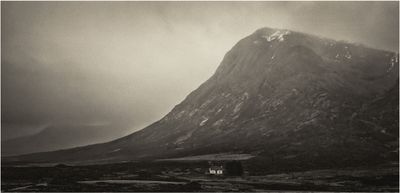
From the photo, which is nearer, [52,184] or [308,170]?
[52,184]

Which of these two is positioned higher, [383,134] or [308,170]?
[383,134]

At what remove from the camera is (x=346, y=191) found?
281 feet

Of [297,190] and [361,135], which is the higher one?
[361,135]

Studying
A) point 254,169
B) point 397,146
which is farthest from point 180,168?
point 397,146

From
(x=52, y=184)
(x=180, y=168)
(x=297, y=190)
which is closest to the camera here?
(x=297, y=190)

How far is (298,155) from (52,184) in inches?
3786

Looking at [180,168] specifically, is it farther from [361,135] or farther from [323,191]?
[361,135]

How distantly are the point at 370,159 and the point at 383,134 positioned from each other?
4208cm

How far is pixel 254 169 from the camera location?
Answer: 13888cm

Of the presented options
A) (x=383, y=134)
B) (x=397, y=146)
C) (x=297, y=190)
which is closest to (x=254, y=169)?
(x=297, y=190)

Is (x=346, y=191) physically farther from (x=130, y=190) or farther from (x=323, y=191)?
(x=130, y=190)

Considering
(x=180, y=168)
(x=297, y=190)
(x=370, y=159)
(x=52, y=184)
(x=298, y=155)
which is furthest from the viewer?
(x=298, y=155)

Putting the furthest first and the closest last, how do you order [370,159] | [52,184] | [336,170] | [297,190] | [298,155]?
[298,155]
[370,159]
[336,170]
[52,184]
[297,190]

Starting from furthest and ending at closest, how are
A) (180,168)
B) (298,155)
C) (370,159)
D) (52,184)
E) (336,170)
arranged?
(298,155), (370,159), (180,168), (336,170), (52,184)
